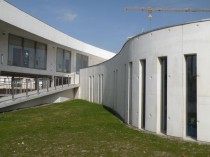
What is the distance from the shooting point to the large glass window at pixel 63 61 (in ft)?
103

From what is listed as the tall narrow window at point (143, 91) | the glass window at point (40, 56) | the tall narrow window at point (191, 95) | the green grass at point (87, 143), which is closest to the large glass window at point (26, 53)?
the glass window at point (40, 56)

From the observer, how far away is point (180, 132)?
1030 centimetres

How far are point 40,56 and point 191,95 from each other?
1952 cm

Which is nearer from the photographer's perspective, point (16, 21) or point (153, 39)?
point (153, 39)

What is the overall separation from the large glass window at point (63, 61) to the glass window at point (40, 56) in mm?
3035

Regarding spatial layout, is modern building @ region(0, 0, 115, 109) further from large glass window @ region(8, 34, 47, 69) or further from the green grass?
the green grass

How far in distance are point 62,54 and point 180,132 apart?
934 inches

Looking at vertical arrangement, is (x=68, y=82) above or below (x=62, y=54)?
below

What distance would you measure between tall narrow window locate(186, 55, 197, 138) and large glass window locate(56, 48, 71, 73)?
22247 millimetres

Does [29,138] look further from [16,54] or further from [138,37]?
[16,54]

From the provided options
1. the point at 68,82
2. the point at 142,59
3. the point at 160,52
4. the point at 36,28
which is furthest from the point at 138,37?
the point at 68,82

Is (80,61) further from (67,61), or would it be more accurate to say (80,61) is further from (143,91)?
(143,91)

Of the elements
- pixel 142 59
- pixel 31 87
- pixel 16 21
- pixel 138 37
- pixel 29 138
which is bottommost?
pixel 29 138

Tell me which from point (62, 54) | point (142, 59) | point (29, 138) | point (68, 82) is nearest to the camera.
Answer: point (29, 138)
